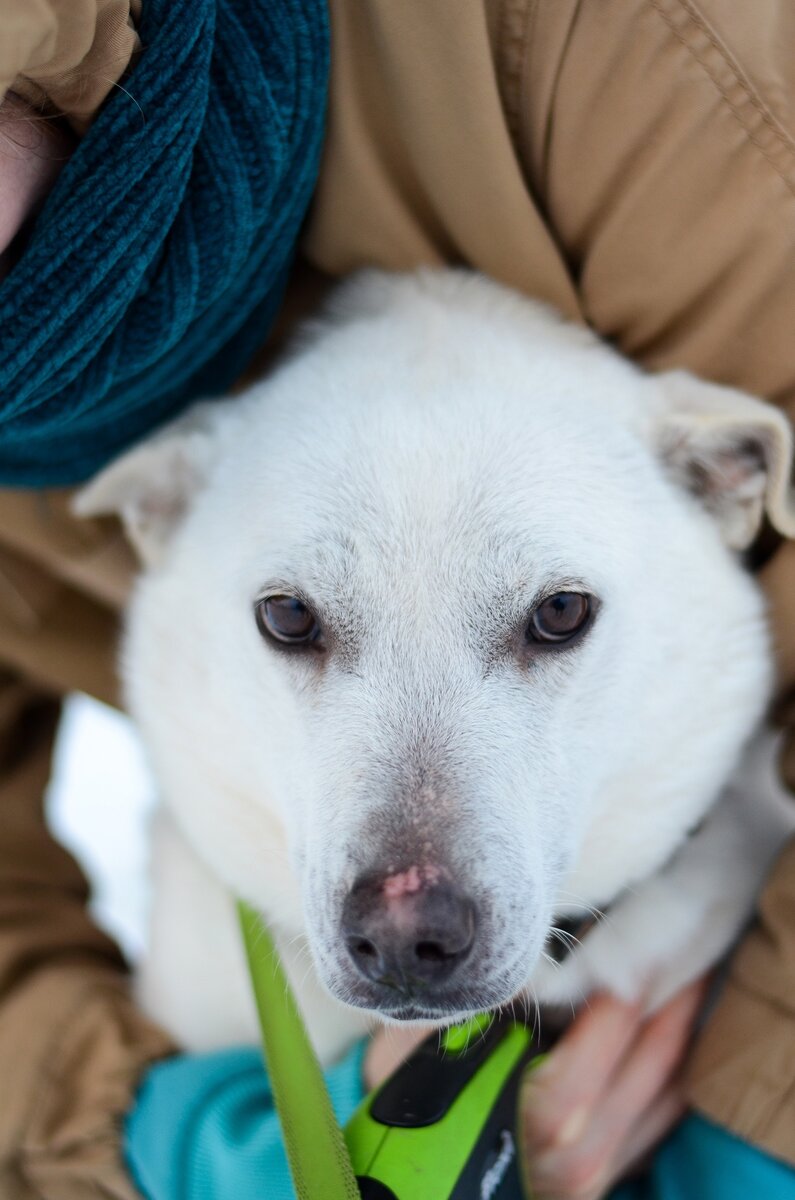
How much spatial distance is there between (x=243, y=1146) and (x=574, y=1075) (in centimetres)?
54

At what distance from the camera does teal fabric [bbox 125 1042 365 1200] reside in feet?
5.29

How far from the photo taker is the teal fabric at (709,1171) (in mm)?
1613

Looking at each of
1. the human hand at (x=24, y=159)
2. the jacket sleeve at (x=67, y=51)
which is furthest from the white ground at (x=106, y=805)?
the jacket sleeve at (x=67, y=51)

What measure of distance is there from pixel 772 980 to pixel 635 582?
699 mm

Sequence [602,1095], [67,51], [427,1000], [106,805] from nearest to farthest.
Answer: [67,51]
[427,1000]
[602,1095]
[106,805]

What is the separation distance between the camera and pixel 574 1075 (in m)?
1.72

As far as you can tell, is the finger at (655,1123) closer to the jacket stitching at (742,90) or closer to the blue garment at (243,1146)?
the blue garment at (243,1146)

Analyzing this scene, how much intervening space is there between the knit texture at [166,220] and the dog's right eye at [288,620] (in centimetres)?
42

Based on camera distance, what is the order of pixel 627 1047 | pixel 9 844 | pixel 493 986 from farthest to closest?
1. pixel 9 844
2. pixel 627 1047
3. pixel 493 986

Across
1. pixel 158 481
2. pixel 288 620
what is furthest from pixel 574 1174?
pixel 158 481

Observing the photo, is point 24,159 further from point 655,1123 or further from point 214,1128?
point 655,1123

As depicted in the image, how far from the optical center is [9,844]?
2.26 meters

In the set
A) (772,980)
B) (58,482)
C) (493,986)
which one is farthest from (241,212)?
(772,980)

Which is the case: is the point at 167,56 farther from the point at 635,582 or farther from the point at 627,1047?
the point at 627,1047
